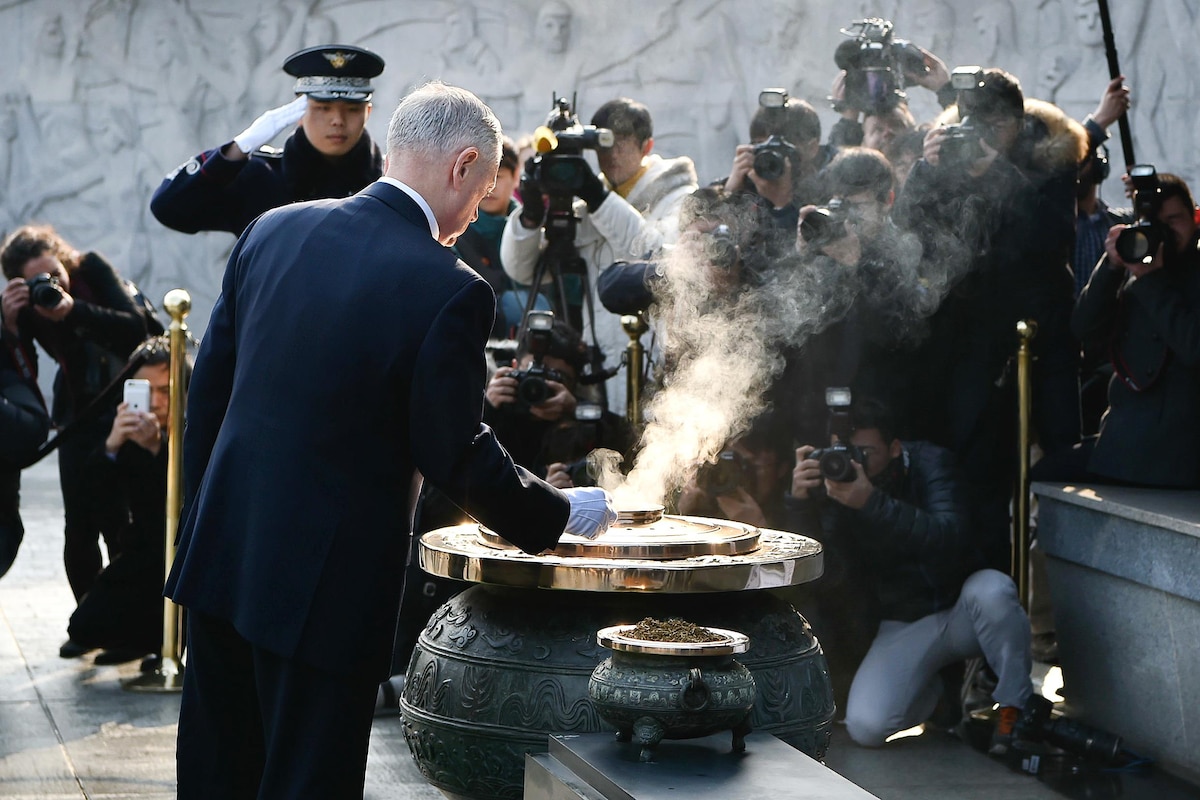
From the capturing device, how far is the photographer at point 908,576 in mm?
4398

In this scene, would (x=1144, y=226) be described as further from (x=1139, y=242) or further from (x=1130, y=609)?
(x=1130, y=609)

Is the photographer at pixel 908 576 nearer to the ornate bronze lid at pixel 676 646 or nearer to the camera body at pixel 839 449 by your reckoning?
the camera body at pixel 839 449

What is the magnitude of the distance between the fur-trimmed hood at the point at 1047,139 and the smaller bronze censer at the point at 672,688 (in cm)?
274

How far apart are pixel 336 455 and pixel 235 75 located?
10480mm

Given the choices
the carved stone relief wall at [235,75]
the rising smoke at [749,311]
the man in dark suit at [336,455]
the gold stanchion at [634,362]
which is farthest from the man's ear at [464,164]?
the carved stone relief wall at [235,75]

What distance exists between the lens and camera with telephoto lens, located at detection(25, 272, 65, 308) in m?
5.27

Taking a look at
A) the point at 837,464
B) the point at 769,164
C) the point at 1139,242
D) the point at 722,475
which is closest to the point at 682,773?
the point at 837,464

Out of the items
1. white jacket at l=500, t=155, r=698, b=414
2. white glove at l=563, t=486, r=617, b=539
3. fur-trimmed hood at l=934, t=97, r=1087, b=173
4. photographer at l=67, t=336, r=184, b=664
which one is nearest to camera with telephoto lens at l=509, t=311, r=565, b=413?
white jacket at l=500, t=155, r=698, b=414

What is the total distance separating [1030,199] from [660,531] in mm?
2171

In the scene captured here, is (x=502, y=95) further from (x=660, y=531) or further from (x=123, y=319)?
(x=660, y=531)

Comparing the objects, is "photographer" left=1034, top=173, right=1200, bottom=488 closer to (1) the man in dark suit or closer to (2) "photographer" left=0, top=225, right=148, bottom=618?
(1) the man in dark suit

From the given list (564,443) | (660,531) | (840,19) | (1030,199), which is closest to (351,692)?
(660,531)

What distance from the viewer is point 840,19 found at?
11336 millimetres

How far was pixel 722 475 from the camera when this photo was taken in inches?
176
